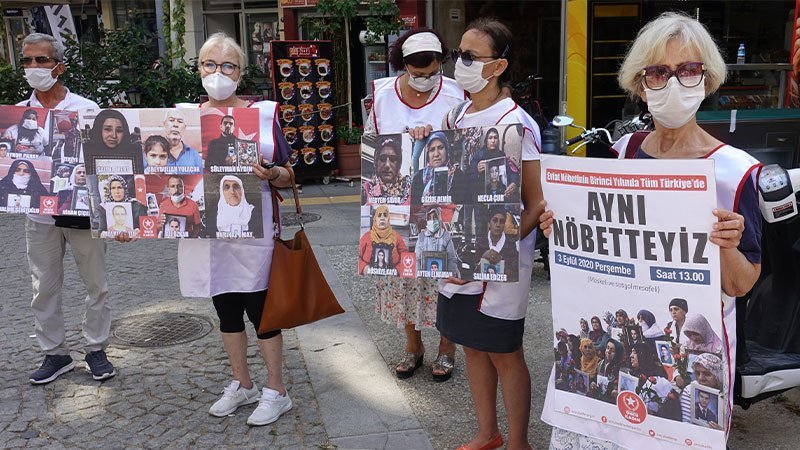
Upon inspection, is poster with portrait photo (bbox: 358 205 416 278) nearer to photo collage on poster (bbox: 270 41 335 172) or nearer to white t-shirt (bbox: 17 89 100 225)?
white t-shirt (bbox: 17 89 100 225)

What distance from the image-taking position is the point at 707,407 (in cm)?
208

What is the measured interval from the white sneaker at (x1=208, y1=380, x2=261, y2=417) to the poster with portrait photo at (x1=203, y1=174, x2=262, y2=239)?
97 centimetres

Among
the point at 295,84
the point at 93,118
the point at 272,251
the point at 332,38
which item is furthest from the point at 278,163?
the point at 332,38

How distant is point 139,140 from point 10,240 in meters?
5.52

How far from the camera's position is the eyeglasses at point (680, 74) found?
2.20 metres

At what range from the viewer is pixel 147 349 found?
187 inches

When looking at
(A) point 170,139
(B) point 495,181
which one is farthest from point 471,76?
(A) point 170,139

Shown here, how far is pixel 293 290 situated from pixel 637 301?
1.88 metres

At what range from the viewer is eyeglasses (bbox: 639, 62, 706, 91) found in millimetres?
2197

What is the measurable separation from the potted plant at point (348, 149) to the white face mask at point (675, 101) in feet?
28.4

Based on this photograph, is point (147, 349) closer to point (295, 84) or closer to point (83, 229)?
point (83, 229)

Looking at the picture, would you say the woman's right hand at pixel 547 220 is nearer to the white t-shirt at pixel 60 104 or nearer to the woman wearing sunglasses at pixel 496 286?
the woman wearing sunglasses at pixel 496 286

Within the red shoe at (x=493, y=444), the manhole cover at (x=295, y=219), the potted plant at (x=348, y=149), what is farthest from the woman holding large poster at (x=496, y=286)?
the potted plant at (x=348, y=149)

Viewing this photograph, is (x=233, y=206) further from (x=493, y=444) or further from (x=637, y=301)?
(x=637, y=301)
